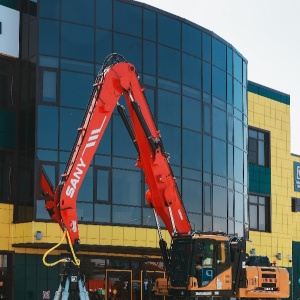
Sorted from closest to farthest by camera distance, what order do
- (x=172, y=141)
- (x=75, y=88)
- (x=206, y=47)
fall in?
(x=75, y=88) < (x=172, y=141) < (x=206, y=47)

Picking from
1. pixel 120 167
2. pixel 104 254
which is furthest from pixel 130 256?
pixel 120 167

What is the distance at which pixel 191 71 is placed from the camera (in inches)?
1387

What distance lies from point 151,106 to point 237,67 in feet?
26.1

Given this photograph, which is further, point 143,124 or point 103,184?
point 103,184

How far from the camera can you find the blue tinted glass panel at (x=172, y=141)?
110 ft

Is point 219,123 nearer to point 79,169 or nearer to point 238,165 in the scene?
point 238,165

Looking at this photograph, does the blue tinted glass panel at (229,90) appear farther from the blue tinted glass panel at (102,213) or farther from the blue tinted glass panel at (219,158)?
the blue tinted glass panel at (102,213)

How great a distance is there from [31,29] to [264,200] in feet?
68.3

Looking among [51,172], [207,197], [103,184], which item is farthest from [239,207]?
[51,172]

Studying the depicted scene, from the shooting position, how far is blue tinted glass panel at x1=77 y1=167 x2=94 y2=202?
99.5ft

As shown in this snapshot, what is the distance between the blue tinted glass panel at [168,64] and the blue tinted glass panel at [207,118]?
2339 millimetres

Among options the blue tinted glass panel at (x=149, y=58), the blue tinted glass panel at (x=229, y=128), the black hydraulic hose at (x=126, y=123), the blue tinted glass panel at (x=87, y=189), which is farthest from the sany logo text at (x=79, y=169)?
the blue tinted glass panel at (x=229, y=128)

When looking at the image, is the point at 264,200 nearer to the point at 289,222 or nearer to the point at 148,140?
the point at 289,222

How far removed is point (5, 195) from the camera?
30.7 meters
